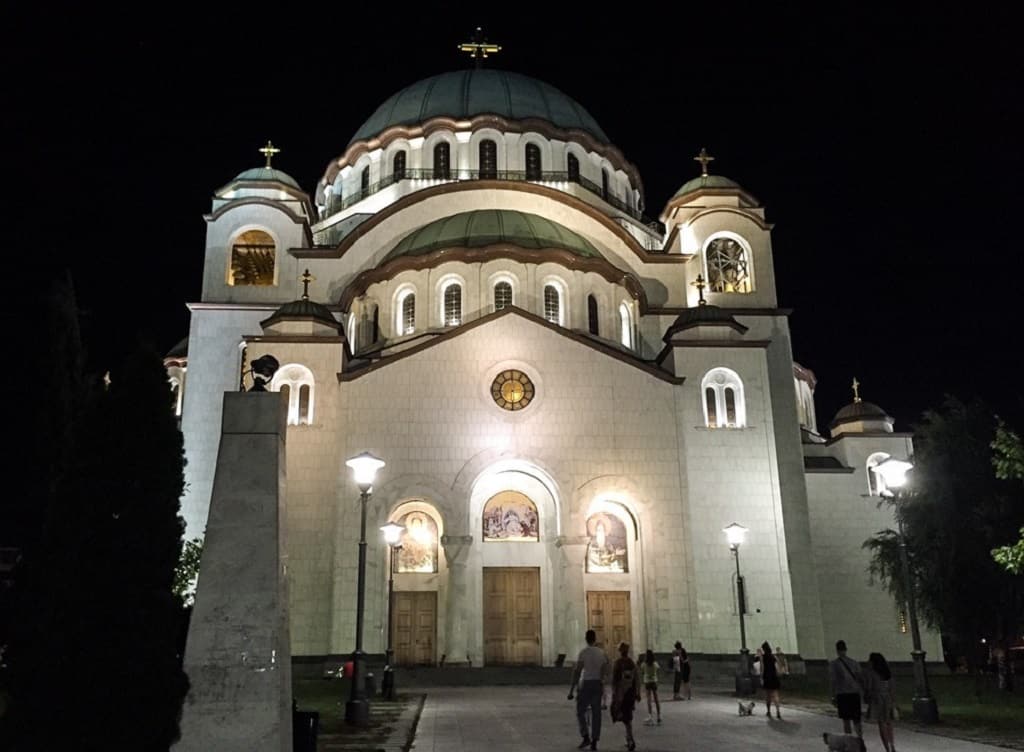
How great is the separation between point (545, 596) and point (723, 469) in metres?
6.26

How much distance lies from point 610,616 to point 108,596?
19.7 m

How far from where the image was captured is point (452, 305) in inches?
1145

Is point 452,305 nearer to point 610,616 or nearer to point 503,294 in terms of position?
point 503,294

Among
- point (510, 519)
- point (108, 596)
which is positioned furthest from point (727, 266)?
point (108, 596)

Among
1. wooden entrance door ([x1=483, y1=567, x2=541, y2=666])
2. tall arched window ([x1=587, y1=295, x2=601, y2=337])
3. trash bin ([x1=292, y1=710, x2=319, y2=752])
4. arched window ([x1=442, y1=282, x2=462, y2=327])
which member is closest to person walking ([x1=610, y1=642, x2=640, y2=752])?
trash bin ([x1=292, y1=710, x2=319, y2=752])

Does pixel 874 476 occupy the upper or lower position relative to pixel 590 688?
upper

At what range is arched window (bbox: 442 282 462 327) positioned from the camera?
28.8m

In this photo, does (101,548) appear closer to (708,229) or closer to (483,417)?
(483,417)

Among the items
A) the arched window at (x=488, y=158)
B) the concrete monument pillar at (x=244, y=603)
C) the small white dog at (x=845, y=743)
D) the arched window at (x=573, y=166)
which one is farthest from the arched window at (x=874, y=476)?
the concrete monument pillar at (x=244, y=603)

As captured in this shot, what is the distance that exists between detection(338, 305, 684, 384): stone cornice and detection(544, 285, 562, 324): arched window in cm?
264

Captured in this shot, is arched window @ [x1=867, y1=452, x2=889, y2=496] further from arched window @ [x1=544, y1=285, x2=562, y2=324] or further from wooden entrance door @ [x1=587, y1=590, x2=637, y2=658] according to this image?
arched window @ [x1=544, y1=285, x2=562, y2=324]

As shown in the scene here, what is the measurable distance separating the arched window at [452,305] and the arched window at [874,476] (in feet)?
51.9

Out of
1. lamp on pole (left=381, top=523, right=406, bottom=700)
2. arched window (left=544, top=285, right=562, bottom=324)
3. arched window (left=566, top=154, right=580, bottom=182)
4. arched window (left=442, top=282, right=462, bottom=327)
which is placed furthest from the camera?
arched window (left=566, top=154, right=580, bottom=182)

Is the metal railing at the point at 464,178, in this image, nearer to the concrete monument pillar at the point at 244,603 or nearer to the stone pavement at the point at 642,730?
the stone pavement at the point at 642,730
